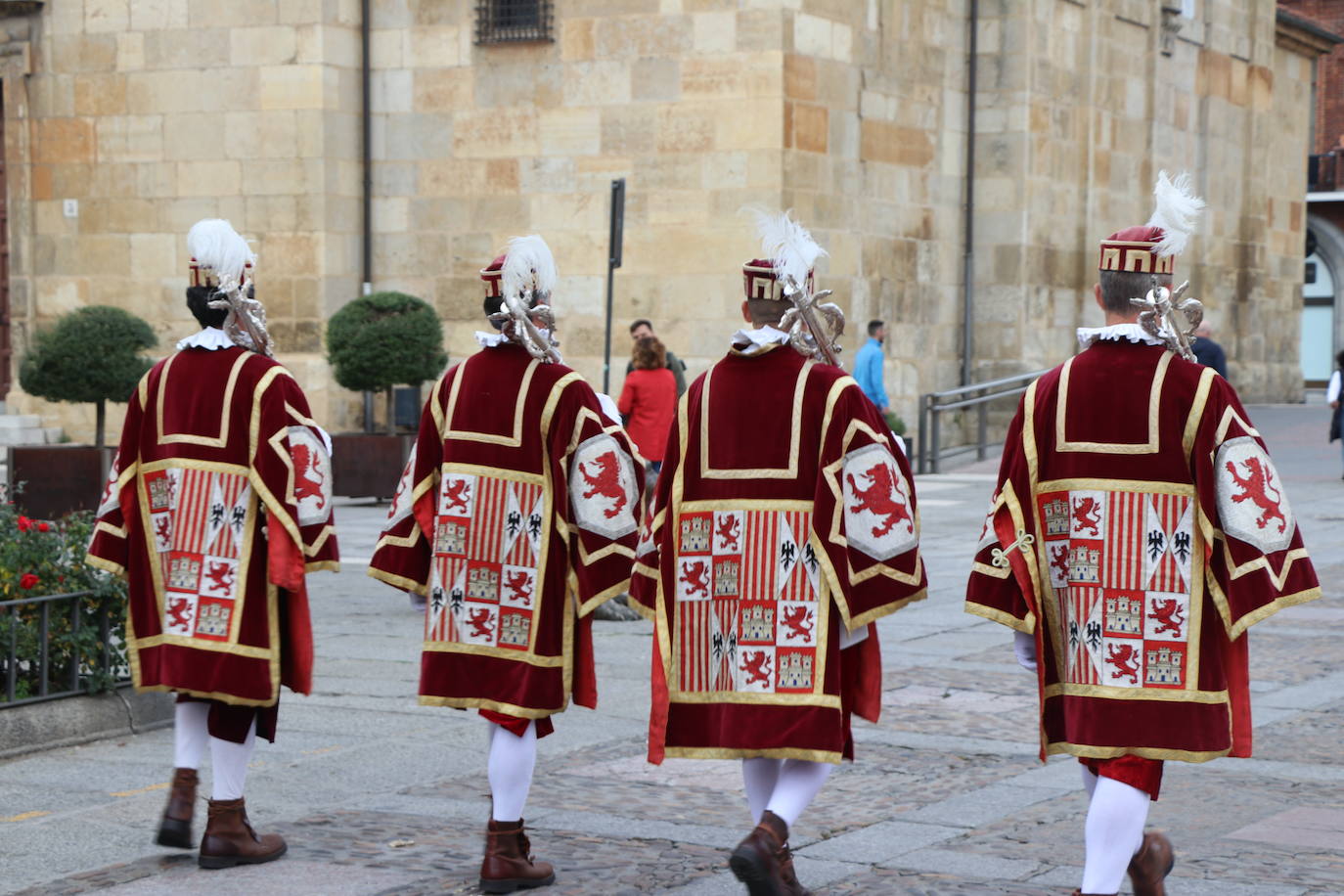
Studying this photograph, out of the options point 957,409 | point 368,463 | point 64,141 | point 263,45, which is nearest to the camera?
point 368,463

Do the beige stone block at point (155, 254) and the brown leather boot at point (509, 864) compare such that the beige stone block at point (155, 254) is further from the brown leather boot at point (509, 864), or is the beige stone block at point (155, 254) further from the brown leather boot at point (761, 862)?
the brown leather boot at point (761, 862)

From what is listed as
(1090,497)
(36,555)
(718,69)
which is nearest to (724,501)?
(1090,497)

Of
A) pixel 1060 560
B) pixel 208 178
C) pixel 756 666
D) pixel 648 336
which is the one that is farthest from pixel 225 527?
pixel 208 178

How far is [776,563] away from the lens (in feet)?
18.0

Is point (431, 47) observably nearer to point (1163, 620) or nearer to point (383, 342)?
point (383, 342)

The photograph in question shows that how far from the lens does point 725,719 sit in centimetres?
551

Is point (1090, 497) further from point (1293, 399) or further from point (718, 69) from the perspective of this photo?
point (1293, 399)

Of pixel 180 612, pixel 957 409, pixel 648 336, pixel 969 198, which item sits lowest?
pixel 957 409

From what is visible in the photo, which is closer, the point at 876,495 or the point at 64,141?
the point at 876,495

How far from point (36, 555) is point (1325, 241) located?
36.0m

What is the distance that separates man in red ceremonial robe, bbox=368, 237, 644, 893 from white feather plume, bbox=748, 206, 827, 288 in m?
0.69

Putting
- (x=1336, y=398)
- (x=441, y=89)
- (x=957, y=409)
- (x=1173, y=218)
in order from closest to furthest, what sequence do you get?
(x=1173, y=218), (x=1336, y=398), (x=441, y=89), (x=957, y=409)

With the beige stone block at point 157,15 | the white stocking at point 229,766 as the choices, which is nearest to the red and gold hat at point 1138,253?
the white stocking at point 229,766

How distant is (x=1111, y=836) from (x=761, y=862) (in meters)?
0.86
